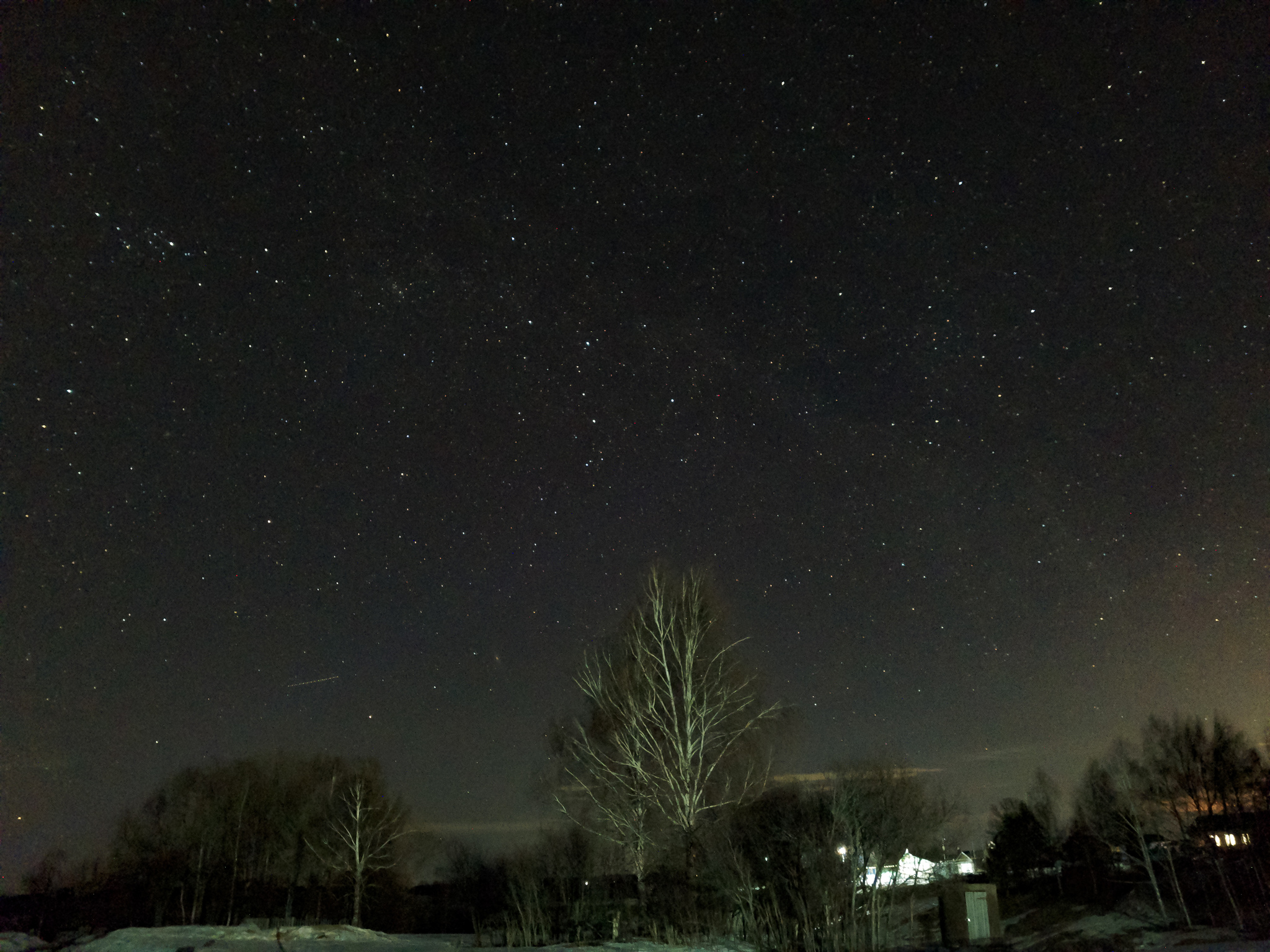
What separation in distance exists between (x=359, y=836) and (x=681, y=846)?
90.3 feet

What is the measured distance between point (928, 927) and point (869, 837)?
23.2 metres

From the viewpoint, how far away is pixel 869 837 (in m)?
21.0

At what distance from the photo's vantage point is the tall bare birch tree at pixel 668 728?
83.7ft

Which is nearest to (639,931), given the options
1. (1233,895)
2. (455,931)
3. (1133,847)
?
(455,931)

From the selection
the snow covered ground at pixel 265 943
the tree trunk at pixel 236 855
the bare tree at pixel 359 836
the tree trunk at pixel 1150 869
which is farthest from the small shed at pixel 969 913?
the tree trunk at pixel 236 855

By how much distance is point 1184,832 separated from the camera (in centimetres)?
4381

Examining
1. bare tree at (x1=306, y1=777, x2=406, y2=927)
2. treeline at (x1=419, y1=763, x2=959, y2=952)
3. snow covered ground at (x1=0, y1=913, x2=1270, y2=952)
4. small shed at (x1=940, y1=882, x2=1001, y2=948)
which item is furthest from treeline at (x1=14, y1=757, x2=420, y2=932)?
small shed at (x1=940, y1=882, x2=1001, y2=948)

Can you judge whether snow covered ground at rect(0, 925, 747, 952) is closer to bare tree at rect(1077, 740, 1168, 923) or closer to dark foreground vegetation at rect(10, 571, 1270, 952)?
dark foreground vegetation at rect(10, 571, 1270, 952)

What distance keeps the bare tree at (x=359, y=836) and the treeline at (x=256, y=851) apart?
0.22 ft

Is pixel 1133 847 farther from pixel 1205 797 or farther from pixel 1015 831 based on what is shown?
pixel 1015 831

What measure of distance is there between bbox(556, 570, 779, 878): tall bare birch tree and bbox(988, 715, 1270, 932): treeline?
2044 centimetres

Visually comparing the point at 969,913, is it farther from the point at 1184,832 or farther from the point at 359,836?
the point at 359,836

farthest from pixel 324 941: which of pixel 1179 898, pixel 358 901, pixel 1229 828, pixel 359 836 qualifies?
pixel 1229 828

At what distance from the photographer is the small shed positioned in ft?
109
